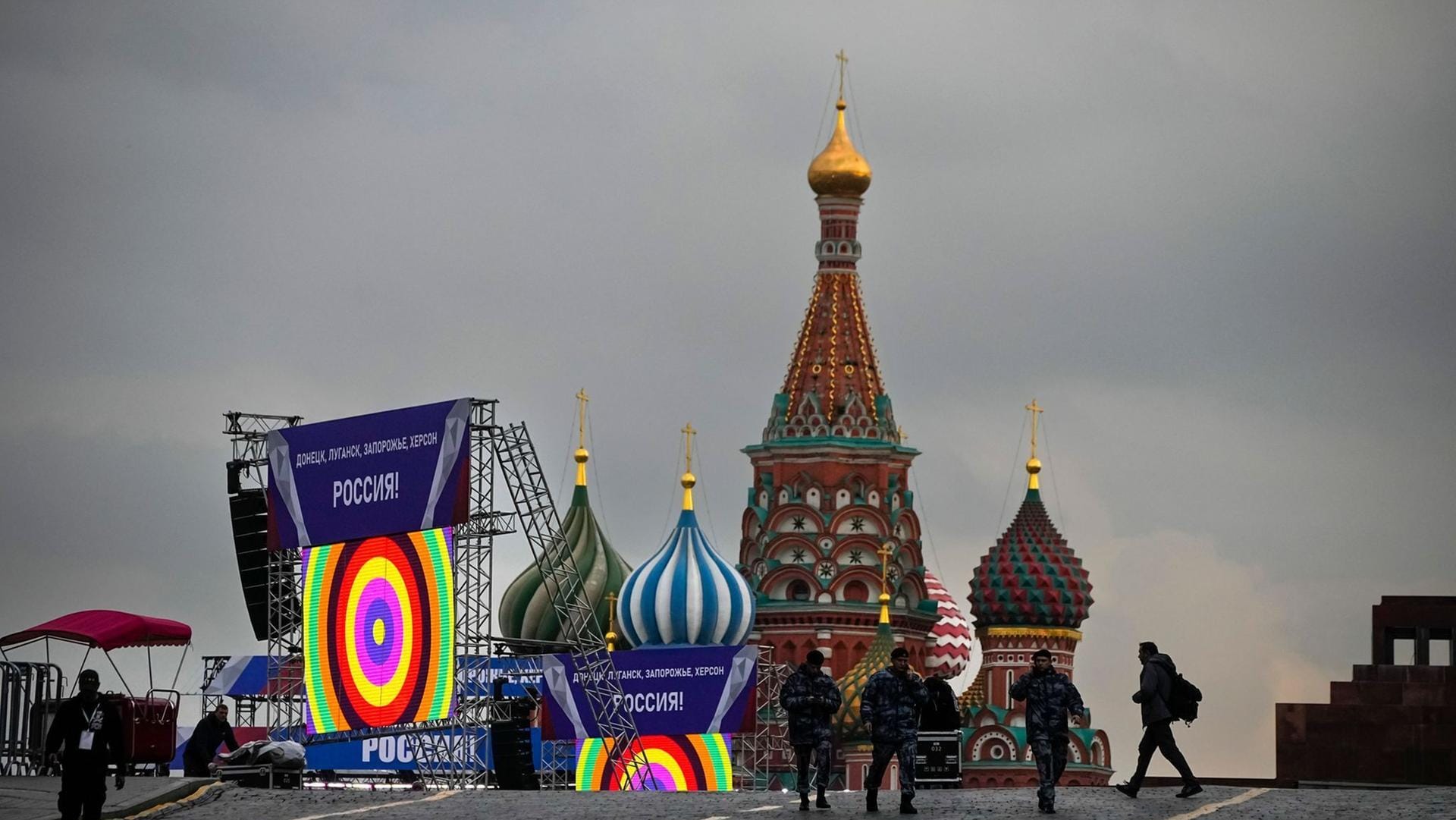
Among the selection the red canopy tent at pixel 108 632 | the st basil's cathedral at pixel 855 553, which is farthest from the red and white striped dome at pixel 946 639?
the red canopy tent at pixel 108 632

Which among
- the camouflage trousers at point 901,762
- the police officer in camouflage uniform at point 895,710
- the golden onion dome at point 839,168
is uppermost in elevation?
the golden onion dome at point 839,168

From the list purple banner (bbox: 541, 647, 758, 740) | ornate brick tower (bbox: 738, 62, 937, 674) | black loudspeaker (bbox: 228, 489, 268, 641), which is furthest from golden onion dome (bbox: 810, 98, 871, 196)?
black loudspeaker (bbox: 228, 489, 268, 641)

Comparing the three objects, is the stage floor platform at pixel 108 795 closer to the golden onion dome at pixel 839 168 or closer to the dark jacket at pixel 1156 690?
the dark jacket at pixel 1156 690

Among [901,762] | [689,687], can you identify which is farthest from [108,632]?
[689,687]

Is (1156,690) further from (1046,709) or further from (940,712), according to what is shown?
(940,712)

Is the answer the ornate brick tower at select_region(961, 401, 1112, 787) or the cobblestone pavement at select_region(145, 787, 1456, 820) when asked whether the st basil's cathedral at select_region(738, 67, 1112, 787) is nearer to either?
the ornate brick tower at select_region(961, 401, 1112, 787)

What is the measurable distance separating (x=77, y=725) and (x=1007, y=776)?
221 feet

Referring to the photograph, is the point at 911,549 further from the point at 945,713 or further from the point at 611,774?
the point at 945,713

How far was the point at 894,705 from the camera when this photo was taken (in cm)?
3141

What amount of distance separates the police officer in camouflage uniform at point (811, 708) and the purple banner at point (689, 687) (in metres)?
44.6

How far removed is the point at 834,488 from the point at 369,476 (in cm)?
4275

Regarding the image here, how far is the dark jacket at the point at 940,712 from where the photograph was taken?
36.2 m

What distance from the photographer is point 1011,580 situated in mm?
100562

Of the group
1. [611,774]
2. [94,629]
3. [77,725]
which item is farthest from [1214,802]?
[611,774]
